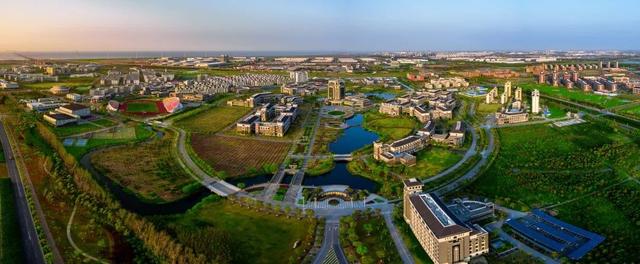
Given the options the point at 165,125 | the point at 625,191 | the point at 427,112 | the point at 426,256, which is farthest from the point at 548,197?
the point at 165,125

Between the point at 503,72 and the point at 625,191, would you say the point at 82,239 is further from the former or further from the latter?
the point at 503,72

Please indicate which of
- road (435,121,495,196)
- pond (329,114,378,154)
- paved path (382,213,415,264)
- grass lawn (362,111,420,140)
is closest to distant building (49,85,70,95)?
pond (329,114,378,154)

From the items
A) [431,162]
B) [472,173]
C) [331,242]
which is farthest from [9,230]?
[472,173]

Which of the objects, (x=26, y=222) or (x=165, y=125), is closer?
Result: (x=26, y=222)

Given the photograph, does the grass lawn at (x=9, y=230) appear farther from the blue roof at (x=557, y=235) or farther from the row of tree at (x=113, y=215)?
the blue roof at (x=557, y=235)

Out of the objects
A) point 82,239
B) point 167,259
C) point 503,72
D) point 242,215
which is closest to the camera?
point 167,259

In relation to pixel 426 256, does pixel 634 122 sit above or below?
above

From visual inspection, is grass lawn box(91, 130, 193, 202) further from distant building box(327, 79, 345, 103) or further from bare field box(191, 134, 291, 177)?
distant building box(327, 79, 345, 103)
